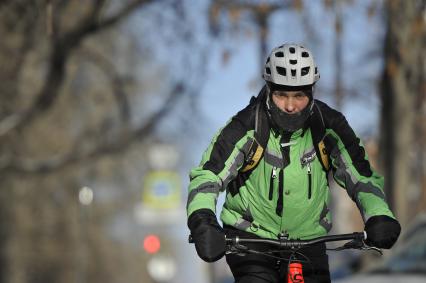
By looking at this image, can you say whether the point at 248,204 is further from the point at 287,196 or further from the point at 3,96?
the point at 3,96

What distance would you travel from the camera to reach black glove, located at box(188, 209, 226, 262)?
19.1 feet

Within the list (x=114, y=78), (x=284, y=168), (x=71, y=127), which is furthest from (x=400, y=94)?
(x=71, y=127)

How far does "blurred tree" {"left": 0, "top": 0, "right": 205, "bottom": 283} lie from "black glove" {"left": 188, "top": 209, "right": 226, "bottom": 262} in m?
7.26

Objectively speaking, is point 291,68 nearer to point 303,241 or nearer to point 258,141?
point 258,141

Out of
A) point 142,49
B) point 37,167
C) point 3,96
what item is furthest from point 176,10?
point 37,167

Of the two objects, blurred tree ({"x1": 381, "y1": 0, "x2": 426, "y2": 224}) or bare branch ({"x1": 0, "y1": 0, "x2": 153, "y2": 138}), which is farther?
blurred tree ({"x1": 381, "y1": 0, "x2": 426, "y2": 224})

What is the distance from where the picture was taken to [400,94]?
16094 millimetres

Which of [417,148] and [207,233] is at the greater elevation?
[417,148]

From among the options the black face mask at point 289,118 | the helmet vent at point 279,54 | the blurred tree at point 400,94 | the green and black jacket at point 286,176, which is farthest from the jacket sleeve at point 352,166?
the blurred tree at point 400,94

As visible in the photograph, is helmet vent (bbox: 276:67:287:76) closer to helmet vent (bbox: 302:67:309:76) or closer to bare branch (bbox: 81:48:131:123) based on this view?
helmet vent (bbox: 302:67:309:76)

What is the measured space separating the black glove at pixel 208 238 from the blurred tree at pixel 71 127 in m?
7.26

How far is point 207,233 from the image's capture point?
5867 millimetres

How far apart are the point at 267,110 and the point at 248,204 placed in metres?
0.51

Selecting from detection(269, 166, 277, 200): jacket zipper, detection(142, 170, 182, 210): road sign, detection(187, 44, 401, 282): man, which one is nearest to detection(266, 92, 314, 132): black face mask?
detection(187, 44, 401, 282): man
